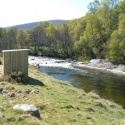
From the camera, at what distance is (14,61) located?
894 inches

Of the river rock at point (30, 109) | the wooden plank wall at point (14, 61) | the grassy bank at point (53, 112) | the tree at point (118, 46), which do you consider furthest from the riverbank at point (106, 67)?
the river rock at point (30, 109)

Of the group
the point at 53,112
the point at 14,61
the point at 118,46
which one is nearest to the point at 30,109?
the point at 53,112

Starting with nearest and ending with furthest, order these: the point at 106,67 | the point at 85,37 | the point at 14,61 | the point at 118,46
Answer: the point at 14,61, the point at 106,67, the point at 118,46, the point at 85,37

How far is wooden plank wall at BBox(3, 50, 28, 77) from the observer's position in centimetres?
2233

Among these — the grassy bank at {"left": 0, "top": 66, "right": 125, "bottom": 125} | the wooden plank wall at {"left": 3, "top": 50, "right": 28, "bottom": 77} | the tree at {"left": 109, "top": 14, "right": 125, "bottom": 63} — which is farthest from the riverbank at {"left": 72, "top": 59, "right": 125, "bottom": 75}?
the grassy bank at {"left": 0, "top": 66, "right": 125, "bottom": 125}

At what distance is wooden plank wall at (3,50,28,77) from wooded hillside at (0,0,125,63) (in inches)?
1924

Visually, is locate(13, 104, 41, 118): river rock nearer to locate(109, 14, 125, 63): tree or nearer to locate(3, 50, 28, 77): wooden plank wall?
locate(3, 50, 28, 77): wooden plank wall

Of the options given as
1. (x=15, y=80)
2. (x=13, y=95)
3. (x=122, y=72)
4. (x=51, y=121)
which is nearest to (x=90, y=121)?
(x=51, y=121)

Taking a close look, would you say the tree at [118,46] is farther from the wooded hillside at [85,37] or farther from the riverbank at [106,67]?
the riverbank at [106,67]

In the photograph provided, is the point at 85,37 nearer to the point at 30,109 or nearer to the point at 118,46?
the point at 118,46

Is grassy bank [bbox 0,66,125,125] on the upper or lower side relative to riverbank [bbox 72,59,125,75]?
upper

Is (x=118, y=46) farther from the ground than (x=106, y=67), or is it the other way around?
(x=118, y=46)

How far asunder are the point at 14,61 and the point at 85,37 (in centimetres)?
6478

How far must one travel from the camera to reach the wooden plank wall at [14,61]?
22.3 metres
